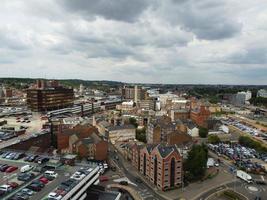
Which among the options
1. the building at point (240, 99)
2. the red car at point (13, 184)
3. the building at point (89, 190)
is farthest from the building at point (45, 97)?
the building at point (240, 99)

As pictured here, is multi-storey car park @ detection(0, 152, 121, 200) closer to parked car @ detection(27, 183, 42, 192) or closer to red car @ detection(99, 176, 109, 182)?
parked car @ detection(27, 183, 42, 192)

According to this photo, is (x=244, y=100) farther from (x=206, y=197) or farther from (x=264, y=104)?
(x=206, y=197)

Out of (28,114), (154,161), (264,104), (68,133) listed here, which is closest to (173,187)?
(154,161)

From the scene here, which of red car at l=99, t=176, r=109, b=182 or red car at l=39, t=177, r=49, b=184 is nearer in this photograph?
red car at l=39, t=177, r=49, b=184

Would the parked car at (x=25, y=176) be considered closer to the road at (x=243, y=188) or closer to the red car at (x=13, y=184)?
the red car at (x=13, y=184)

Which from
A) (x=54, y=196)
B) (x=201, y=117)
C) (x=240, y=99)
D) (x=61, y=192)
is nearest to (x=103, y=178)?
(x=61, y=192)

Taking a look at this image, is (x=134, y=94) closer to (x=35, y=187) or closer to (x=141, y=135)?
(x=141, y=135)

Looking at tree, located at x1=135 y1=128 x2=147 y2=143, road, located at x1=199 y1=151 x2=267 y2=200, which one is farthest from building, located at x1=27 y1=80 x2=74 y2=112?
road, located at x1=199 y1=151 x2=267 y2=200
